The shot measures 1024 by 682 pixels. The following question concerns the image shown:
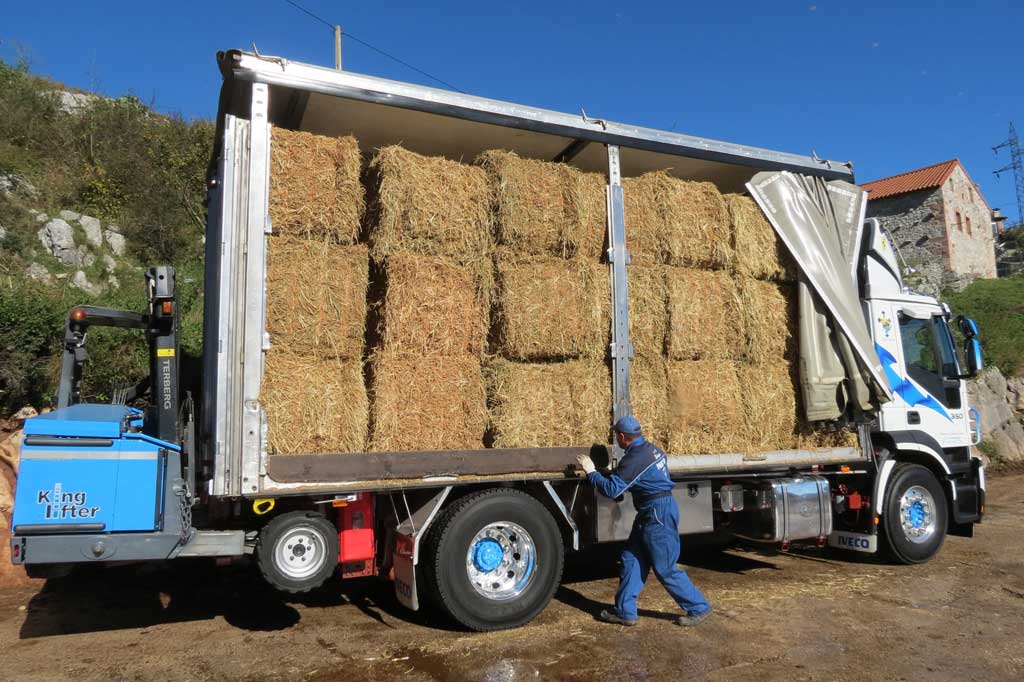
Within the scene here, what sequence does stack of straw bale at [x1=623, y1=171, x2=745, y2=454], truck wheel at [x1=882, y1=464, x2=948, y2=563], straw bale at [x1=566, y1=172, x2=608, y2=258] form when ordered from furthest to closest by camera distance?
truck wheel at [x1=882, y1=464, x2=948, y2=563], stack of straw bale at [x1=623, y1=171, x2=745, y2=454], straw bale at [x1=566, y1=172, x2=608, y2=258]

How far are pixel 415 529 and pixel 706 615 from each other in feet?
7.98

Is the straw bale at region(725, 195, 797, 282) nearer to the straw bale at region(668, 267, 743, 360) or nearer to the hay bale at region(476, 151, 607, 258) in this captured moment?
the straw bale at region(668, 267, 743, 360)

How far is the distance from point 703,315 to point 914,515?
3760mm

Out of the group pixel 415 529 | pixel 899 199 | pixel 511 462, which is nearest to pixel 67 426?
pixel 415 529

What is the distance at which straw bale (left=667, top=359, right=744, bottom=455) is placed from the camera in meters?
6.30

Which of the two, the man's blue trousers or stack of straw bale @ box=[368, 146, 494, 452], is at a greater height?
stack of straw bale @ box=[368, 146, 494, 452]

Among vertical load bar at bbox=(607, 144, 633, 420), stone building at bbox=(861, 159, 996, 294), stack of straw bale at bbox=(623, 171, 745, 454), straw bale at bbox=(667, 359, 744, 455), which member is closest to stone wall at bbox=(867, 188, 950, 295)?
stone building at bbox=(861, 159, 996, 294)

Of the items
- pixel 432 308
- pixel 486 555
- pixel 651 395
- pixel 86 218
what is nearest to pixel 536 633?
pixel 486 555

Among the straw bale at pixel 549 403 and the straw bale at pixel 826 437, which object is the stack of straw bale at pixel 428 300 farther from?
the straw bale at pixel 826 437

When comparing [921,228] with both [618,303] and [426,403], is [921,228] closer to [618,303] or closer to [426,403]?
[618,303]

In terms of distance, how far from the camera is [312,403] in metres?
4.91

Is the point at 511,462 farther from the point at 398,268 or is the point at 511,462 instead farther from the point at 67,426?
the point at 67,426

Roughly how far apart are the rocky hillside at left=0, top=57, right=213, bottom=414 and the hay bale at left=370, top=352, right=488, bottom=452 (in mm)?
6234

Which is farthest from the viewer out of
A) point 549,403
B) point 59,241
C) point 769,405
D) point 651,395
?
point 59,241
